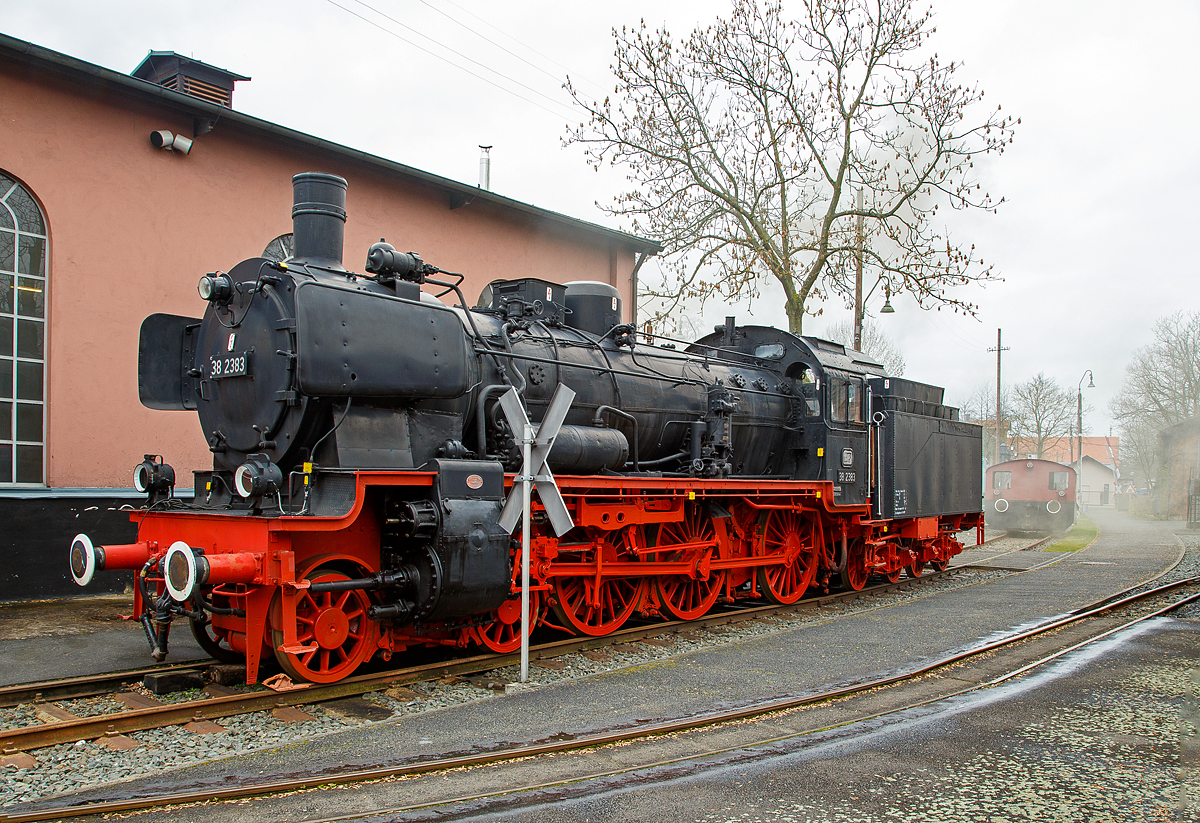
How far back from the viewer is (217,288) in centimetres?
669

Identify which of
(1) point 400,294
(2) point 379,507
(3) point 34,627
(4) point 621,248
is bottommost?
(3) point 34,627

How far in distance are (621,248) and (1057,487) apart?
19.3 meters

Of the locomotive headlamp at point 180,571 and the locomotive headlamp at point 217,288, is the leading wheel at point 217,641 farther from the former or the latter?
the locomotive headlamp at point 217,288

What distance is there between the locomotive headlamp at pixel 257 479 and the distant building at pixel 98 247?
459 cm

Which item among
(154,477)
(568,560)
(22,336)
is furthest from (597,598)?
(22,336)

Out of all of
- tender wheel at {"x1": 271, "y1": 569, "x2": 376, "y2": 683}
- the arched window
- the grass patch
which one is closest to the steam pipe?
tender wheel at {"x1": 271, "y1": 569, "x2": 376, "y2": 683}

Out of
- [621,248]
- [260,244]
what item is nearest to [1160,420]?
[621,248]

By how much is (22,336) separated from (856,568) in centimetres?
1123

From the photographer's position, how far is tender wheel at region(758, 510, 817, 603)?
35.1 feet

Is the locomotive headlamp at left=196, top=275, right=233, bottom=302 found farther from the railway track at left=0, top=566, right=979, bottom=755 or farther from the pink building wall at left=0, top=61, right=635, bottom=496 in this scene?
the pink building wall at left=0, top=61, right=635, bottom=496

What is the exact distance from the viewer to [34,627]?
27.3 feet

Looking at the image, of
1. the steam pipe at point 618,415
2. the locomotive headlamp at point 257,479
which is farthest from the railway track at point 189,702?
the steam pipe at point 618,415

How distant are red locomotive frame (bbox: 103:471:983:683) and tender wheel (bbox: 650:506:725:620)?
2cm

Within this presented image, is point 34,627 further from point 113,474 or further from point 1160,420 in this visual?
point 1160,420
